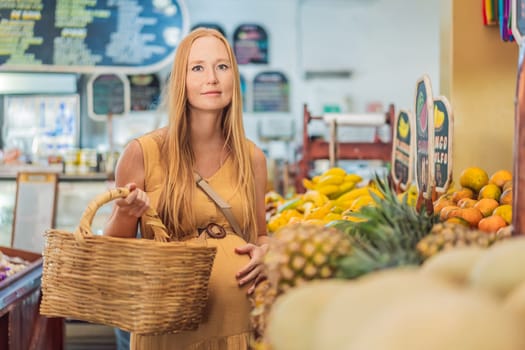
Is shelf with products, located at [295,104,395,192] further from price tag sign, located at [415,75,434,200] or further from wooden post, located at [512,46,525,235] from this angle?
wooden post, located at [512,46,525,235]

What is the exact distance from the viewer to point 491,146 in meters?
3.47

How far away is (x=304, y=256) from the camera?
1.16m

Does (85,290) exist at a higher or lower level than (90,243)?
lower

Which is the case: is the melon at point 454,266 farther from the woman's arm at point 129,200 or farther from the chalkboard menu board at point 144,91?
the chalkboard menu board at point 144,91

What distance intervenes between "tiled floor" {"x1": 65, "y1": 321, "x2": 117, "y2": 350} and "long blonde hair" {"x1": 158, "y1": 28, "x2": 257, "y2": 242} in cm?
293

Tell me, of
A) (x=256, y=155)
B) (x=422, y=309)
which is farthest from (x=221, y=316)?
(x=422, y=309)

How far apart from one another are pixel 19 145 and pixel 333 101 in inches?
160

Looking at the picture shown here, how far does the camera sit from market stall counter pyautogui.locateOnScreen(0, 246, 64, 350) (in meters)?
2.98

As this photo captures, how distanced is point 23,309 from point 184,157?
1.43 m

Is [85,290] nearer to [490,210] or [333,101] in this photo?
[490,210]

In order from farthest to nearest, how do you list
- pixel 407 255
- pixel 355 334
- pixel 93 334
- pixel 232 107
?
pixel 93 334
pixel 232 107
pixel 407 255
pixel 355 334

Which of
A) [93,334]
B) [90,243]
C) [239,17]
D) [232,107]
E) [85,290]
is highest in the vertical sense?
[239,17]

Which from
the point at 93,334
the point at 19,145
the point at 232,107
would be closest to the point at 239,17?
the point at 19,145

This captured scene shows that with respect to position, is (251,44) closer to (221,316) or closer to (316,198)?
(316,198)
